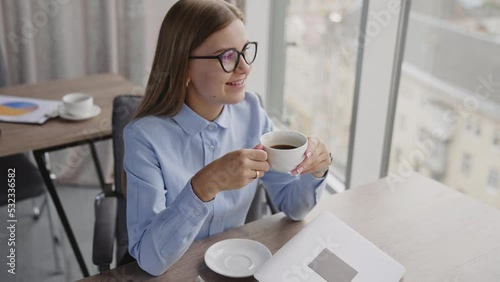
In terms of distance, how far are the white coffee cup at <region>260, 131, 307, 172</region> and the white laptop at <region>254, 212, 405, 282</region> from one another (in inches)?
7.5

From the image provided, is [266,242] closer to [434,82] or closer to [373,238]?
[373,238]

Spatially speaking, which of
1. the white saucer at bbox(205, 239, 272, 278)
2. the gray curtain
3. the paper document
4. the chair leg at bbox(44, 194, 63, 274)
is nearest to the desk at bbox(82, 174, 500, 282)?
the white saucer at bbox(205, 239, 272, 278)

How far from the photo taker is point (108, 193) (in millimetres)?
1773

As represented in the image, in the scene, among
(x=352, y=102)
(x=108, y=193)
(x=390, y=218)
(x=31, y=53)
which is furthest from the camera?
(x=31, y=53)

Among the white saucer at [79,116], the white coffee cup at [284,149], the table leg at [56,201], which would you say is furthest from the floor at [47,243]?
the white coffee cup at [284,149]

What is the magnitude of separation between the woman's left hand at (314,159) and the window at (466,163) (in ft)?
3.36

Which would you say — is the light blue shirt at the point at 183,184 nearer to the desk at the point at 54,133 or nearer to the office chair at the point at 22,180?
the desk at the point at 54,133

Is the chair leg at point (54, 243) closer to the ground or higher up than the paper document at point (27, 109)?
closer to the ground

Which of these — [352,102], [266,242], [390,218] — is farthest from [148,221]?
[352,102]

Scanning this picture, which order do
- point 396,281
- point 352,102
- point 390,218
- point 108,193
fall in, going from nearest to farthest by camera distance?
point 396,281 < point 390,218 < point 108,193 < point 352,102

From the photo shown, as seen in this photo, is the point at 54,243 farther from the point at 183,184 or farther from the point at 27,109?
the point at 183,184

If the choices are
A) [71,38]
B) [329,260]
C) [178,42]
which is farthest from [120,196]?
[71,38]

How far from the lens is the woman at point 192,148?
3.91 ft

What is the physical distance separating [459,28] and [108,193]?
142 cm
